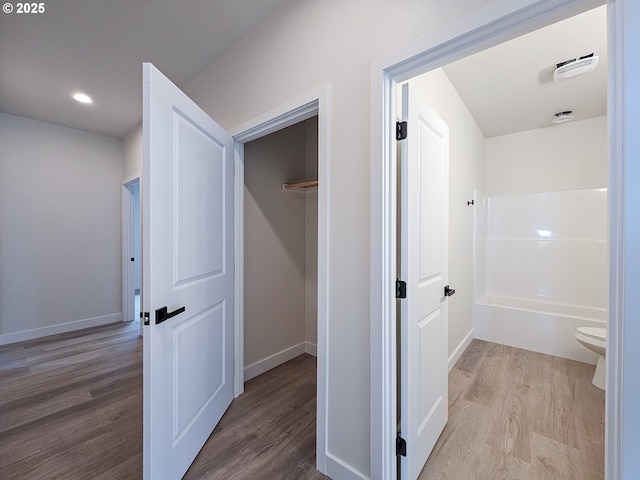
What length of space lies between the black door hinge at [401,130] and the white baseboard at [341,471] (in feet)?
5.22

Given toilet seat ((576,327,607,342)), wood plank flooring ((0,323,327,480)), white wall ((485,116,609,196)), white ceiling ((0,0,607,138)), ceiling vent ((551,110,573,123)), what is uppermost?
white ceiling ((0,0,607,138))

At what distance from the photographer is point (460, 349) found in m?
2.85

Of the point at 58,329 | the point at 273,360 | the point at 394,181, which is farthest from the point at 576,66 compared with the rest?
the point at 58,329

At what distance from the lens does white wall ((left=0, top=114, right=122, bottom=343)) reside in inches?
126

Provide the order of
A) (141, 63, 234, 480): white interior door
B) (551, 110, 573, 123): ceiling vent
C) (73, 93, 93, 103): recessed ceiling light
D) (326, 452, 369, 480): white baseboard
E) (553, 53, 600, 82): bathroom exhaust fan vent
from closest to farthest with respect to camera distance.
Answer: (141, 63, 234, 480): white interior door, (326, 452, 369, 480): white baseboard, (553, 53, 600, 82): bathroom exhaust fan vent, (73, 93, 93, 103): recessed ceiling light, (551, 110, 573, 123): ceiling vent

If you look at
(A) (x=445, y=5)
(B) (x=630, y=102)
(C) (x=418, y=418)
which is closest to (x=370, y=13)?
(A) (x=445, y=5)

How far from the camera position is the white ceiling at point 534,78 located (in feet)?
5.73

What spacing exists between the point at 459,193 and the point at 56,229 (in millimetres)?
4904

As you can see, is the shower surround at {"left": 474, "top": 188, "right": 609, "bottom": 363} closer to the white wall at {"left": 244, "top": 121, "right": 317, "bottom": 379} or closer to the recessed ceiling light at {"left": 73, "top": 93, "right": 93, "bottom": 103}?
the white wall at {"left": 244, "top": 121, "right": 317, "bottom": 379}

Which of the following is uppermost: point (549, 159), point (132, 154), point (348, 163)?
point (132, 154)

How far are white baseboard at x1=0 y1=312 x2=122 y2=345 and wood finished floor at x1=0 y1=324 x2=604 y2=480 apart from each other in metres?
0.70

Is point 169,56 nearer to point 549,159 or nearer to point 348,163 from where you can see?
point 348,163

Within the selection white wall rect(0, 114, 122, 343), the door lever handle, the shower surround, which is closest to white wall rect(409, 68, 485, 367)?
the shower surround

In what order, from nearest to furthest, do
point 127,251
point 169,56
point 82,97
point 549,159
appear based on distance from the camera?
point 169,56, point 82,97, point 549,159, point 127,251
